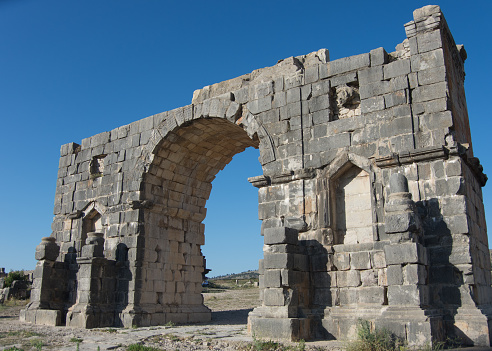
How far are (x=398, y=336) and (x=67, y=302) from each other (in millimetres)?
8492

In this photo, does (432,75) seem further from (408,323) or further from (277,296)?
(277,296)

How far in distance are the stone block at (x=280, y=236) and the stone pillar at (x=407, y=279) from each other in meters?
1.69

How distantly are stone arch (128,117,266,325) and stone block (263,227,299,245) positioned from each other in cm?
343

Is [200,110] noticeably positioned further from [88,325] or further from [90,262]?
[88,325]

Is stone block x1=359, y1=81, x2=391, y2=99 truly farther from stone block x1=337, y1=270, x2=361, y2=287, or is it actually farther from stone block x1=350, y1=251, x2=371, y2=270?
stone block x1=337, y1=270, x2=361, y2=287

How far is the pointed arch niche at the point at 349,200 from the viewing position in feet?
28.2

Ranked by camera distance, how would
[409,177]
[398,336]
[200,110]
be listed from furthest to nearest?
[200,110] < [409,177] < [398,336]

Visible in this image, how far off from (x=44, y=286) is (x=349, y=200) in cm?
764

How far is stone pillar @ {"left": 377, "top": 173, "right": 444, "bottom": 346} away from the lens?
6691mm

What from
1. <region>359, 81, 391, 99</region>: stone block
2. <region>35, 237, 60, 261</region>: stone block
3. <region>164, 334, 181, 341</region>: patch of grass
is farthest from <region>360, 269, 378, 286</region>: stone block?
<region>35, 237, 60, 261</region>: stone block

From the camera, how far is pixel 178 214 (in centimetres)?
1277

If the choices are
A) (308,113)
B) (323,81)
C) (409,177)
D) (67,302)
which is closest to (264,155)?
(308,113)

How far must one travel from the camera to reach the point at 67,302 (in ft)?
39.8

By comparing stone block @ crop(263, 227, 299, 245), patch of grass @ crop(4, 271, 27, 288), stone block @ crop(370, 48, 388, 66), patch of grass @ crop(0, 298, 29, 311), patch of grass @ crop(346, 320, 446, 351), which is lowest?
patch of grass @ crop(346, 320, 446, 351)
